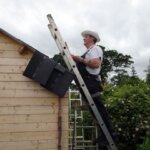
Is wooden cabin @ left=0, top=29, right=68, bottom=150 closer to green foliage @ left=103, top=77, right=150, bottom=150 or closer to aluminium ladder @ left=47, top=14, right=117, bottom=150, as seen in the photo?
aluminium ladder @ left=47, top=14, right=117, bottom=150

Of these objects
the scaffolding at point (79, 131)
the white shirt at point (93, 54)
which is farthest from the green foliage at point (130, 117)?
the white shirt at point (93, 54)

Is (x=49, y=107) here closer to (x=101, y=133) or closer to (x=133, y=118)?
(x=101, y=133)

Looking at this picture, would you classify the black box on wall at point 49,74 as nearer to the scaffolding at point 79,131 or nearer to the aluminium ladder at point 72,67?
the aluminium ladder at point 72,67

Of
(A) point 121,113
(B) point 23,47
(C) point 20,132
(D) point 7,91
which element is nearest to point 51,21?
(B) point 23,47

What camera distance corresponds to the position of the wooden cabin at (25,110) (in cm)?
769

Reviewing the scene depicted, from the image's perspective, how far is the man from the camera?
7.55m

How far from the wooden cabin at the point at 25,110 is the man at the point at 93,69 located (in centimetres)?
49

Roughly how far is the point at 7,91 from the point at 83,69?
126cm

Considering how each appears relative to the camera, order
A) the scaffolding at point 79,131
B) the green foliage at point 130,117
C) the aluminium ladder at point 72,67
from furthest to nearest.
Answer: the green foliage at point 130,117, the scaffolding at point 79,131, the aluminium ladder at point 72,67

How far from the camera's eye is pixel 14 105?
7.74 metres

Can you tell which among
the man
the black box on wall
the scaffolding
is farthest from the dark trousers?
the scaffolding

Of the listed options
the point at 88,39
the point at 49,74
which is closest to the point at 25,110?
the point at 49,74

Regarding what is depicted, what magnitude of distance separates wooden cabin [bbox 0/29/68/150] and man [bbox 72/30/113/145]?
487mm

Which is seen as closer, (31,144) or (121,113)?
(31,144)
